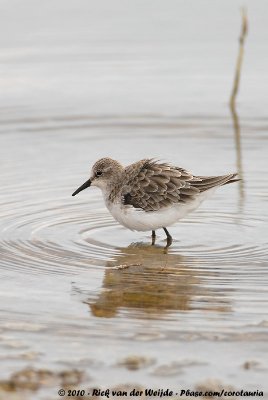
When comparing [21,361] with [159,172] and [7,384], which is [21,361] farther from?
[159,172]

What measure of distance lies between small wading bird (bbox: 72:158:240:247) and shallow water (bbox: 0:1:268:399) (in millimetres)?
330

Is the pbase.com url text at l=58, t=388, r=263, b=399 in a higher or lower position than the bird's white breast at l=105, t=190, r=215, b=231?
lower

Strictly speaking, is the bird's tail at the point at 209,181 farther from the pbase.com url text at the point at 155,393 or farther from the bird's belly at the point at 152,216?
the pbase.com url text at the point at 155,393

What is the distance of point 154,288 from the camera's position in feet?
32.6

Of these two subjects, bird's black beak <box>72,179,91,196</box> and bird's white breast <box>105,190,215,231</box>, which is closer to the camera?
bird's white breast <box>105,190,215,231</box>

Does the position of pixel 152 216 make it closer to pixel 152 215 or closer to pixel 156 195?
pixel 152 215

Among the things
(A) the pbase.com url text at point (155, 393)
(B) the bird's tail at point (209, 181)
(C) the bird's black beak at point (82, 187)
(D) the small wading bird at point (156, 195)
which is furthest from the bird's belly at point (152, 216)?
(A) the pbase.com url text at point (155, 393)

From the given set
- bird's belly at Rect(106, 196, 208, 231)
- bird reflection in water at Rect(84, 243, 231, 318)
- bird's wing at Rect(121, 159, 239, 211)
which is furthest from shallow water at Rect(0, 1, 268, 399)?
bird's wing at Rect(121, 159, 239, 211)

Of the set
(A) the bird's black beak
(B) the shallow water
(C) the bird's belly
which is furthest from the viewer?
(A) the bird's black beak

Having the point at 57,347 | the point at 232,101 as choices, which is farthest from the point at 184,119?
the point at 57,347

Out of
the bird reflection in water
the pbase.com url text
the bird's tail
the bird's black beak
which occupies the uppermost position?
the bird's tail

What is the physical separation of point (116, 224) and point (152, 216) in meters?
1.02

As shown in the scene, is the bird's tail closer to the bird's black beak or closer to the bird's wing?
the bird's wing

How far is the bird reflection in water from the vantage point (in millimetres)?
9250
